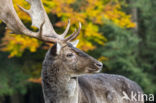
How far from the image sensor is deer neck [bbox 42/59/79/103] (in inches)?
204

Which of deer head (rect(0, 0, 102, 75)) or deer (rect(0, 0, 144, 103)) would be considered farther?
deer head (rect(0, 0, 102, 75))

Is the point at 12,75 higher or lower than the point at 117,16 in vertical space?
lower

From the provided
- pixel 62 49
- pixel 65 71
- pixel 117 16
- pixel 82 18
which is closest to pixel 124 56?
pixel 117 16

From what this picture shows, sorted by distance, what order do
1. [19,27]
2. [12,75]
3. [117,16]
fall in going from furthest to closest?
[12,75] < [117,16] < [19,27]

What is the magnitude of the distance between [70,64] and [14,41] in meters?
5.29

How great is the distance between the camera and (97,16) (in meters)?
11.5

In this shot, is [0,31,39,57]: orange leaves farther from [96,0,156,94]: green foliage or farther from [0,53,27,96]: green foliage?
[96,0,156,94]: green foliage

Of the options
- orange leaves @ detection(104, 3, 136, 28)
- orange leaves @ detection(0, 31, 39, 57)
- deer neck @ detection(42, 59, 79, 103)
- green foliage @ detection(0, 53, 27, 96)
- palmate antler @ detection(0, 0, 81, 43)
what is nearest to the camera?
deer neck @ detection(42, 59, 79, 103)

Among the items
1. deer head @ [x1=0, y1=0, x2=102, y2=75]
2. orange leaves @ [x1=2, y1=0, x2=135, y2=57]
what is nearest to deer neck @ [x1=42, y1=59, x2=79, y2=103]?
deer head @ [x1=0, y1=0, x2=102, y2=75]

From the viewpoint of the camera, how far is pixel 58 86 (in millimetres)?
5188

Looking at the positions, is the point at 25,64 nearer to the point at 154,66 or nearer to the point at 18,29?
the point at 154,66

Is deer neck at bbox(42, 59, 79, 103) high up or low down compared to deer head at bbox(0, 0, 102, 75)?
down

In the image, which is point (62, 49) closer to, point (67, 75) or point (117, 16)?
point (67, 75)

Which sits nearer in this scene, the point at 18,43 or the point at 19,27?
the point at 19,27
